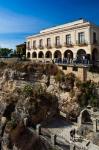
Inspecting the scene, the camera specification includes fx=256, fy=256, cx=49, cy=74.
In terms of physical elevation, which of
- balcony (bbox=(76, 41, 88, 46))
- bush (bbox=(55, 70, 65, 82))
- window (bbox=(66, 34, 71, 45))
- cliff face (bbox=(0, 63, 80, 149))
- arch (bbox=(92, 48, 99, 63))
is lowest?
cliff face (bbox=(0, 63, 80, 149))

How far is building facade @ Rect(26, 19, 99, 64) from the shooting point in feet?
124

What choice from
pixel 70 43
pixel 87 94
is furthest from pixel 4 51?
pixel 87 94

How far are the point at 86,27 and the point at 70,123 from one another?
15158 millimetres

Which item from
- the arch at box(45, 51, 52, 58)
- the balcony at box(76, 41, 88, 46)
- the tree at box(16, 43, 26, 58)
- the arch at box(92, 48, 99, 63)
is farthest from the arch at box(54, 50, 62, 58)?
the tree at box(16, 43, 26, 58)

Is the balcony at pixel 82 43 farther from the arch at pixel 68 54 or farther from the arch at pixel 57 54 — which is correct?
the arch at pixel 57 54

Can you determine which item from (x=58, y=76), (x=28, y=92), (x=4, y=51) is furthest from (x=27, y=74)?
(x=4, y=51)

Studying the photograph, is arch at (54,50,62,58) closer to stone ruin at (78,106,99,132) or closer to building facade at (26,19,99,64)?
building facade at (26,19,99,64)

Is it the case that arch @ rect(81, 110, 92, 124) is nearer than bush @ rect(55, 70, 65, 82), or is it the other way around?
arch @ rect(81, 110, 92, 124)

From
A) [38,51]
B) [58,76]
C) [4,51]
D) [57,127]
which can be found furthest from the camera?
[4,51]

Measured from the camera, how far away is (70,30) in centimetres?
4069

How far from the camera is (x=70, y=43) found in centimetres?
4069

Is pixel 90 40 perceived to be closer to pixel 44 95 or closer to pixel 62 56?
pixel 62 56

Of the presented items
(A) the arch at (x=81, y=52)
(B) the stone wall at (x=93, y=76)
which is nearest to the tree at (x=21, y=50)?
(A) the arch at (x=81, y=52)

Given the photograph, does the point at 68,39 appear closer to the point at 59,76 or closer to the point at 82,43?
the point at 82,43
